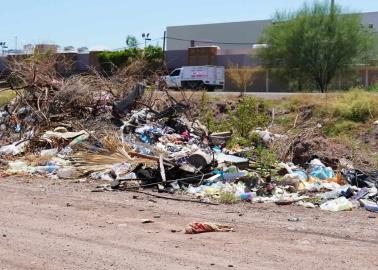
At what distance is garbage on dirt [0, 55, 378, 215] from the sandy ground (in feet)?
1.91

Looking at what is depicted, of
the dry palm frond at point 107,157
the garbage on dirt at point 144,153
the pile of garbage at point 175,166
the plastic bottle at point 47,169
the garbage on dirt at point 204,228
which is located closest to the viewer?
the garbage on dirt at point 204,228

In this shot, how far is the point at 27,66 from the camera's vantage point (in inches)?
744

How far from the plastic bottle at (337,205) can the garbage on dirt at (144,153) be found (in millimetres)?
16

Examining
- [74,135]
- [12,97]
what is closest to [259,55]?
[12,97]

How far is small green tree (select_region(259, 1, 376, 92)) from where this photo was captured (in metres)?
42.1

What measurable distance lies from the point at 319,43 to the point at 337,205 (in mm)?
33597

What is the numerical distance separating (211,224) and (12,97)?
47.1 ft

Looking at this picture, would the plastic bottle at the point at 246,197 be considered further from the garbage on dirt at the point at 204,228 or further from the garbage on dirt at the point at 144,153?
the garbage on dirt at the point at 204,228

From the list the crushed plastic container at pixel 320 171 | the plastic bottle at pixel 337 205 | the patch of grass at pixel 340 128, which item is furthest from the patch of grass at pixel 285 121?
the plastic bottle at pixel 337 205

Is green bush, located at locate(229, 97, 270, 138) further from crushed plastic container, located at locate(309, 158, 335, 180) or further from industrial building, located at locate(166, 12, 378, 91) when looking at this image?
industrial building, located at locate(166, 12, 378, 91)

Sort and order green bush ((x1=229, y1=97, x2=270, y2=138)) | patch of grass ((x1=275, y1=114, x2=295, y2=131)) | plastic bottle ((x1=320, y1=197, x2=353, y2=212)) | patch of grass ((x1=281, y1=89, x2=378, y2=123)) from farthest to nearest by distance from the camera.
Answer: patch of grass ((x1=281, y1=89, x2=378, y2=123)), patch of grass ((x1=275, y1=114, x2=295, y2=131)), green bush ((x1=229, y1=97, x2=270, y2=138)), plastic bottle ((x1=320, y1=197, x2=353, y2=212))

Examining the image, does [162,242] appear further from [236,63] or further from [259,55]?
[236,63]

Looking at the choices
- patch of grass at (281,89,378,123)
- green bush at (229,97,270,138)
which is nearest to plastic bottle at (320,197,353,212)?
green bush at (229,97,270,138)

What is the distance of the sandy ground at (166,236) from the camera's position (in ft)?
20.4
